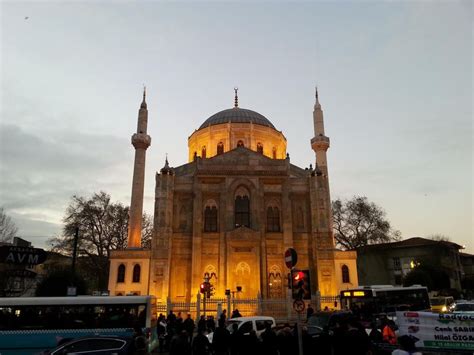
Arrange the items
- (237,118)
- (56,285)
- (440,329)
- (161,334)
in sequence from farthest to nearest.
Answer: (237,118)
(56,285)
(161,334)
(440,329)

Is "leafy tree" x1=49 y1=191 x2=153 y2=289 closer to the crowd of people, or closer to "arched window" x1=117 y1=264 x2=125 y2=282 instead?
"arched window" x1=117 y1=264 x2=125 y2=282

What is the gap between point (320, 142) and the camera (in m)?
42.2

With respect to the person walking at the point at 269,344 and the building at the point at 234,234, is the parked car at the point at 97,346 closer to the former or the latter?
the person walking at the point at 269,344

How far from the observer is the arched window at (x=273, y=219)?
35059 millimetres

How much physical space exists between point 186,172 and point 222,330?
2856cm

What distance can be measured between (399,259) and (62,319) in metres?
50.6

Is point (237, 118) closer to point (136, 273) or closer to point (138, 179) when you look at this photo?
point (138, 179)

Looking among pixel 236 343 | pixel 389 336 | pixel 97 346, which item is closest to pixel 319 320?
pixel 389 336

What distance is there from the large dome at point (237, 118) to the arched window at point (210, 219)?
1504 cm

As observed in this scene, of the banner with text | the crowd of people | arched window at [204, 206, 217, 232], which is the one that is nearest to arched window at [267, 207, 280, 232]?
arched window at [204, 206, 217, 232]

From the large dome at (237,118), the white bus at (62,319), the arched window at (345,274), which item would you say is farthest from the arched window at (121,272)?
the large dome at (237,118)

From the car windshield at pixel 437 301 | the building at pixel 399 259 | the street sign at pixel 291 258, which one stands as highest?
the building at pixel 399 259

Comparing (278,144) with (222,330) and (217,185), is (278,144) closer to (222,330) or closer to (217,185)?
(217,185)

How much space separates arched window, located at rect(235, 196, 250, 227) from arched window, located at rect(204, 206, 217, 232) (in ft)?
6.45
